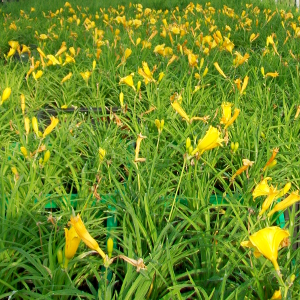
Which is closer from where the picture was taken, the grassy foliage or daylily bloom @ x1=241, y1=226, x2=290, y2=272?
daylily bloom @ x1=241, y1=226, x2=290, y2=272

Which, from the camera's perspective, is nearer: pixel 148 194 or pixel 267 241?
pixel 267 241

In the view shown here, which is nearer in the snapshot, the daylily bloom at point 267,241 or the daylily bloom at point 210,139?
the daylily bloom at point 267,241

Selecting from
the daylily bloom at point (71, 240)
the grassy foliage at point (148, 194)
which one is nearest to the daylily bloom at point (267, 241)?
the grassy foliage at point (148, 194)

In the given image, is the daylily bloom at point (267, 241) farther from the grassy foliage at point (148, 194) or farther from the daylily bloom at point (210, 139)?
the daylily bloom at point (210, 139)

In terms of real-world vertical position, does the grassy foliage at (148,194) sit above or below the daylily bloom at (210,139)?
below

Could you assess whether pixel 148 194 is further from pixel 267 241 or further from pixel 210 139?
pixel 267 241

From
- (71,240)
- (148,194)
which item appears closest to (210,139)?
(148,194)

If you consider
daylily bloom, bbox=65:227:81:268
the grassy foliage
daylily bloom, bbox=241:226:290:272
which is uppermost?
daylily bloom, bbox=241:226:290:272

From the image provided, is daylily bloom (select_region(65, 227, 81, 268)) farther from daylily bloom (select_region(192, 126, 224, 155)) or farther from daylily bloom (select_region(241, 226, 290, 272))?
daylily bloom (select_region(192, 126, 224, 155))

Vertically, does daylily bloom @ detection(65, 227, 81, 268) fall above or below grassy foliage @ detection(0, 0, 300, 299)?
above

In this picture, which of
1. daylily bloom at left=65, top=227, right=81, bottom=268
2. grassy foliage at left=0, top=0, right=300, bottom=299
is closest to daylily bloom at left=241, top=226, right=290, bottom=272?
grassy foliage at left=0, top=0, right=300, bottom=299

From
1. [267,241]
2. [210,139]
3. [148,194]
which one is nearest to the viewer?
[267,241]

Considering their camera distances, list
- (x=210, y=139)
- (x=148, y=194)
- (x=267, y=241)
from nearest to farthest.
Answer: (x=267, y=241) → (x=210, y=139) → (x=148, y=194)

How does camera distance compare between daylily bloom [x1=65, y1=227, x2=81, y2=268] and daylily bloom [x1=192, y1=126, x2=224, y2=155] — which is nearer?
daylily bloom [x1=65, y1=227, x2=81, y2=268]
